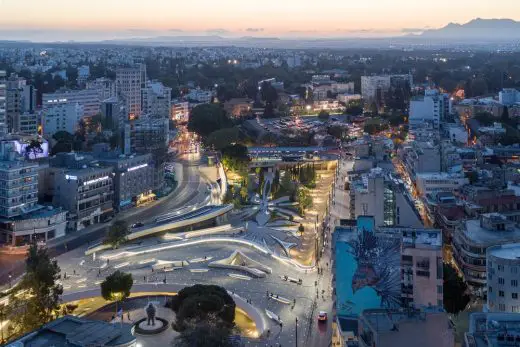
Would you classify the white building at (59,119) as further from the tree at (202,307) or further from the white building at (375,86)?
the white building at (375,86)

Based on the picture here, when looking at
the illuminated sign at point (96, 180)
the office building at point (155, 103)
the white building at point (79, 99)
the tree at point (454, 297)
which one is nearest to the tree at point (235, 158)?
the illuminated sign at point (96, 180)

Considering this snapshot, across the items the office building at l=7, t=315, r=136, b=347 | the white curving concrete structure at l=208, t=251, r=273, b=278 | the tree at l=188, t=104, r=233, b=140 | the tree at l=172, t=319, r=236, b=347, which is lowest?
the white curving concrete structure at l=208, t=251, r=273, b=278

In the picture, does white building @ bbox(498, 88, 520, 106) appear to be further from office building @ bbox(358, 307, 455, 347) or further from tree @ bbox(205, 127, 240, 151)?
office building @ bbox(358, 307, 455, 347)

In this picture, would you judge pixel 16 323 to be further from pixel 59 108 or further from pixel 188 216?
pixel 59 108

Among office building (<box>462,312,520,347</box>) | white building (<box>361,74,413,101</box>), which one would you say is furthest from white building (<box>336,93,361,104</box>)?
office building (<box>462,312,520,347</box>)

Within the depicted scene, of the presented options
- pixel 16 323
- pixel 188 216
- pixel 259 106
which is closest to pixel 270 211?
pixel 188 216

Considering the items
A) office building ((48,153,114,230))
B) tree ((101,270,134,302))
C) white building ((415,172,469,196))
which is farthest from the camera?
white building ((415,172,469,196))

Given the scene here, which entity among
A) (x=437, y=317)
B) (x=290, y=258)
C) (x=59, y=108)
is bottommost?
(x=290, y=258)

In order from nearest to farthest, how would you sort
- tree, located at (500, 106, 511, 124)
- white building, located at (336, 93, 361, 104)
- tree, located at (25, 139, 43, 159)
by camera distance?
tree, located at (25, 139, 43, 159) → tree, located at (500, 106, 511, 124) → white building, located at (336, 93, 361, 104)
